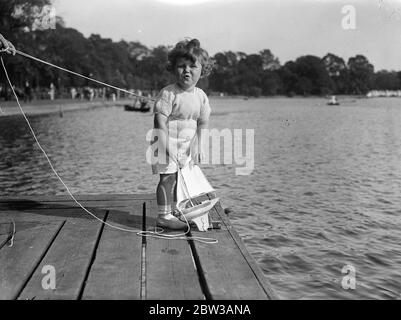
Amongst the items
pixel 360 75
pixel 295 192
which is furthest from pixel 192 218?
pixel 360 75

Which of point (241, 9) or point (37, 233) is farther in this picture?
point (241, 9)

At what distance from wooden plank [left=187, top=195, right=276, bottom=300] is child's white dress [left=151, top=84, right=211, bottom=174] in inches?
35.8

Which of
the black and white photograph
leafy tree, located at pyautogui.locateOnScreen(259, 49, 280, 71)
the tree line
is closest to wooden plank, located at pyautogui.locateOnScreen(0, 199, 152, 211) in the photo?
the black and white photograph

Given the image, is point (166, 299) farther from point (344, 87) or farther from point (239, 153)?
point (344, 87)

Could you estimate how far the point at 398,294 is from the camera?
709cm

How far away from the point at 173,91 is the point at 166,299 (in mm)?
2425

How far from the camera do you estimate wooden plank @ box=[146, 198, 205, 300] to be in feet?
12.5

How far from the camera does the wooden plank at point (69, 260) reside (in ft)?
12.5

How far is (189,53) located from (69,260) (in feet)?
7.54

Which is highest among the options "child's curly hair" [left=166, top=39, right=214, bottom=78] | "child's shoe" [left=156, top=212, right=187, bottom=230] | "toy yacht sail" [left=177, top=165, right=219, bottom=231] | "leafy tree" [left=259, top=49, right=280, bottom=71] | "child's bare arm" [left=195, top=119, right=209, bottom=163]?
"leafy tree" [left=259, top=49, right=280, bottom=71]

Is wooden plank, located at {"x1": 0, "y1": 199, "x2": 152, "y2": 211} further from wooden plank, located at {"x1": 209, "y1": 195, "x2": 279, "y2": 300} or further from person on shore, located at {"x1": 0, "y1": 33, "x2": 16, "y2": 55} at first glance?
person on shore, located at {"x1": 0, "y1": 33, "x2": 16, "y2": 55}

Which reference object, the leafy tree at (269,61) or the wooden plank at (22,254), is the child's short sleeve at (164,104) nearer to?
the wooden plank at (22,254)

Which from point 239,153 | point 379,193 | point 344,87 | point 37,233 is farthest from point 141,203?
point 344,87
